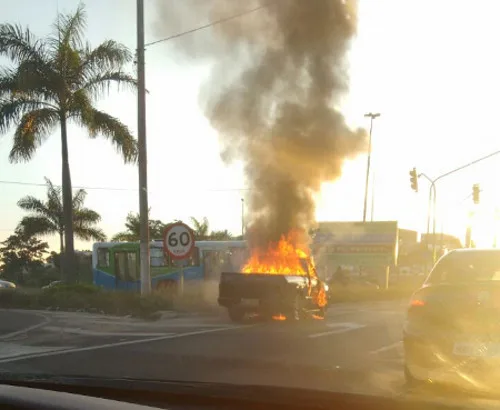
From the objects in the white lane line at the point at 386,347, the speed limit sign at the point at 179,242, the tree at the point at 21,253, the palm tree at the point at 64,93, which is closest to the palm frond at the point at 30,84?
the palm tree at the point at 64,93

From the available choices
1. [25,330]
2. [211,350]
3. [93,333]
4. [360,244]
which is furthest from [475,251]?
[360,244]

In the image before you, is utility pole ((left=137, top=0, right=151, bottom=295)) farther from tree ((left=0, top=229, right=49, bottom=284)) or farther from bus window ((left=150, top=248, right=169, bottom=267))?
tree ((left=0, top=229, right=49, bottom=284))

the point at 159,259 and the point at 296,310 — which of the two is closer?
the point at 296,310

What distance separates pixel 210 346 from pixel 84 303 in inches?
312

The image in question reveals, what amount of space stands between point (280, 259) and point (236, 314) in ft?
→ 10.8

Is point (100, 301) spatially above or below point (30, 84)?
below

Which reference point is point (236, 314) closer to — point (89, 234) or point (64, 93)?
point (64, 93)

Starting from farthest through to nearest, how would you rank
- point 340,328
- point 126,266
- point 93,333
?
point 126,266 → point 340,328 → point 93,333

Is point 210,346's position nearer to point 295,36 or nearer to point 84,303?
point 84,303

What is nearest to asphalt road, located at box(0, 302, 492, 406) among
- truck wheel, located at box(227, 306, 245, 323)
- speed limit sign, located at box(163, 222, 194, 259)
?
truck wheel, located at box(227, 306, 245, 323)

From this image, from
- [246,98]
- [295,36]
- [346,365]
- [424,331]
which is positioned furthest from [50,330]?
[295,36]

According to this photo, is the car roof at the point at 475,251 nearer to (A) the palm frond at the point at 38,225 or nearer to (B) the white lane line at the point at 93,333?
(B) the white lane line at the point at 93,333

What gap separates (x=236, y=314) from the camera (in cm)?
1628

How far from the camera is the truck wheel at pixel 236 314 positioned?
16203mm
